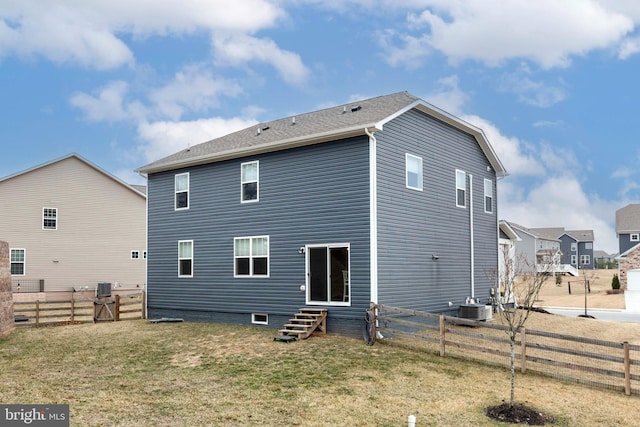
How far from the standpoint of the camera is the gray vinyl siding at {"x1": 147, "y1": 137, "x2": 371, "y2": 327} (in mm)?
14969

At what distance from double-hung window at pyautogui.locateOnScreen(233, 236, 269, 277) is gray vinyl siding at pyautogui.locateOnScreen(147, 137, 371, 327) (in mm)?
202

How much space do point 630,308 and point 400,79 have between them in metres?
20.2

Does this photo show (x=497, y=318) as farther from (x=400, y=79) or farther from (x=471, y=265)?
(x=400, y=79)

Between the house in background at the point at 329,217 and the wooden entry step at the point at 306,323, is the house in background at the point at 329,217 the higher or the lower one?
the higher one

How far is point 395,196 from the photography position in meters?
15.6

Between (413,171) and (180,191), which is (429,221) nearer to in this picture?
Answer: (413,171)

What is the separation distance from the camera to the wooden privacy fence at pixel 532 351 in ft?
35.8

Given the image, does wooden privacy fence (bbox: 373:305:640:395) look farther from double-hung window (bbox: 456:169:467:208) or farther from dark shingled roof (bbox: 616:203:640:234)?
dark shingled roof (bbox: 616:203:640:234)

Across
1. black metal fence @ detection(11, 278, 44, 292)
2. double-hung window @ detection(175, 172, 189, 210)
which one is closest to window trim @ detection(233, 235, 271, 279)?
double-hung window @ detection(175, 172, 189, 210)

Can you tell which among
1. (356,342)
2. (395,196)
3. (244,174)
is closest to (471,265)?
(395,196)

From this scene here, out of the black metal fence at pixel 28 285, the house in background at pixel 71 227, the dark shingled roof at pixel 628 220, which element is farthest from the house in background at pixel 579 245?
the black metal fence at pixel 28 285

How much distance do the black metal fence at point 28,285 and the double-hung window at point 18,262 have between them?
1.40 ft

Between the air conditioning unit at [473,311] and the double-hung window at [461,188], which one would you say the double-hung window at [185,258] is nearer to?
the air conditioning unit at [473,311]

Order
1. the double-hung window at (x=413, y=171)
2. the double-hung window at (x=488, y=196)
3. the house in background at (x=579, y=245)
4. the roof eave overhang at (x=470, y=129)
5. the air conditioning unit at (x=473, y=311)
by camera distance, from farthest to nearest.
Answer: the house in background at (x=579, y=245), the double-hung window at (x=488, y=196), the air conditioning unit at (x=473, y=311), the roof eave overhang at (x=470, y=129), the double-hung window at (x=413, y=171)
